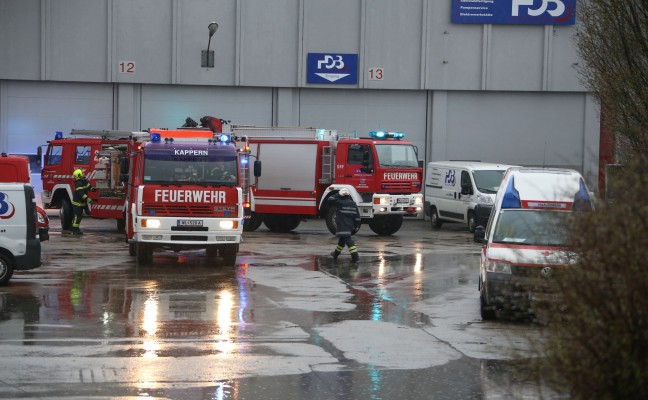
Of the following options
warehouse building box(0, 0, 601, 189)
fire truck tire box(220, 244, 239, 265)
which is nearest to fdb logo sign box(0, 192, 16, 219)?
fire truck tire box(220, 244, 239, 265)

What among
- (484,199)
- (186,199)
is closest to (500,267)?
(186,199)

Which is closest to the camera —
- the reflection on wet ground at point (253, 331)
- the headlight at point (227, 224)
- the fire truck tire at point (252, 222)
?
the reflection on wet ground at point (253, 331)

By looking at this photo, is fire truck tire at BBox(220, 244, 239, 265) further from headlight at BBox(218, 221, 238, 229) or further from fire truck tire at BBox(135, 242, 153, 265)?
fire truck tire at BBox(135, 242, 153, 265)

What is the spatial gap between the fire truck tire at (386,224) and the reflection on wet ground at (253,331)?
21.9ft

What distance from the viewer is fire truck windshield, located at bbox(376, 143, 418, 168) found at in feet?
91.6

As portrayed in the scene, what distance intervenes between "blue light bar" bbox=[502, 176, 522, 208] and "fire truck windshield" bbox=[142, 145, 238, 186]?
6.34 metres

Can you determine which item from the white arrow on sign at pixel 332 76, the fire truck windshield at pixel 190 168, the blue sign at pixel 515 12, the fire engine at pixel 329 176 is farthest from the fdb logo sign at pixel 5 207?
the blue sign at pixel 515 12

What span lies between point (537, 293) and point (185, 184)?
1320cm

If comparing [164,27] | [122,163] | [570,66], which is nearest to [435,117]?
[570,66]

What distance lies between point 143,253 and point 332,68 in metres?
18.4

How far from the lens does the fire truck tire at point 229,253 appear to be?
775 inches

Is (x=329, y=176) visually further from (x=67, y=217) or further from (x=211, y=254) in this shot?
(x=67, y=217)

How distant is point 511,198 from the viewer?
14992 millimetres

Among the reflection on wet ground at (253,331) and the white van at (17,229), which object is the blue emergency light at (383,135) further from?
the white van at (17,229)
